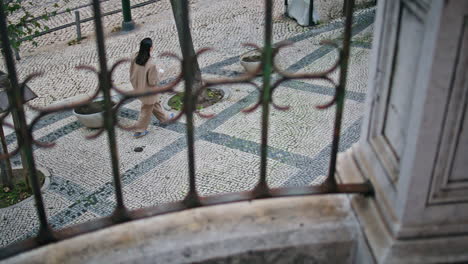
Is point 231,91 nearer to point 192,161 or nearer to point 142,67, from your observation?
point 142,67

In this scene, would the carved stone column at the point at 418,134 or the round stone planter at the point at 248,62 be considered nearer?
the carved stone column at the point at 418,134

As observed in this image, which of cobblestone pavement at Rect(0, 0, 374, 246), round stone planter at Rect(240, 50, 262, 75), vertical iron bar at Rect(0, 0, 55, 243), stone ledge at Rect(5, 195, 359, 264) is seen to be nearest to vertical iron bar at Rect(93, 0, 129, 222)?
stone ledge at Rect(5, 195, 359, 264)

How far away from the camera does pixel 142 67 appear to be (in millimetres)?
6840

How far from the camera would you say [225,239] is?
167 cm

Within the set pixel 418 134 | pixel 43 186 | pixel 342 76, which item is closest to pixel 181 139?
pixel 43 186

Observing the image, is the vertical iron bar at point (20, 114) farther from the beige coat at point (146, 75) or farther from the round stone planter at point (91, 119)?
the round stone planter at point (91, 119)

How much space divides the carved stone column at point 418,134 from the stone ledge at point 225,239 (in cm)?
13

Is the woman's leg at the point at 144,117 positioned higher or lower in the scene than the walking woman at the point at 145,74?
lower

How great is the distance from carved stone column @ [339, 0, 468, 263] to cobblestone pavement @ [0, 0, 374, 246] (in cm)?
424

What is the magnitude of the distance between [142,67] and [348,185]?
5.47 metres

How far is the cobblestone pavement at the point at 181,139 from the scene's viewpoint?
582cm

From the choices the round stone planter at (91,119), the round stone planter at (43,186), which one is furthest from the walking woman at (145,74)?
the round stone planter at (43,186)

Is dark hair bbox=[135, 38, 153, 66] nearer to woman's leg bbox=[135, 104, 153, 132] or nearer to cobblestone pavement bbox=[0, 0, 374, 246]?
woman's leg bbox=[135, 104, 153, 132]

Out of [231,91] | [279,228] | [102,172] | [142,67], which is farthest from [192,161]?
[231,91]
